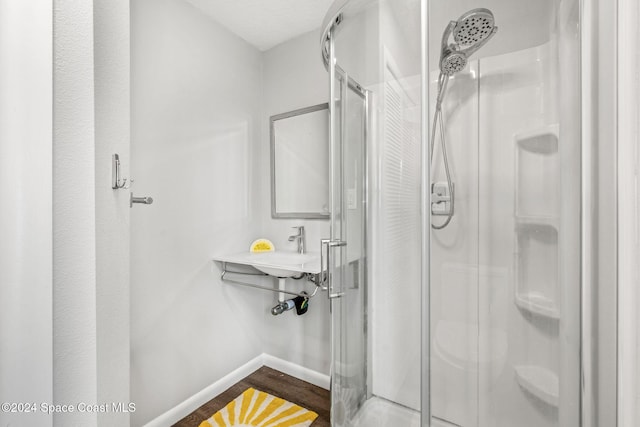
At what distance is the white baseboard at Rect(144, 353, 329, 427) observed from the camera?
59.3 inches

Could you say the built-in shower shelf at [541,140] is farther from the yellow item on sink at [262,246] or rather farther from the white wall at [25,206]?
the yellow item on sink at [262,246]

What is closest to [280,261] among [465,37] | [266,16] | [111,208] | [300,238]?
[300,238]

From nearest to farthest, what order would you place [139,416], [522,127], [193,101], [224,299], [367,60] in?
1. [522,127]
2. [367,60]
3. [139,416]
4. [193,101]
5. [224,299]

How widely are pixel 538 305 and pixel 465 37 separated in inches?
33.5

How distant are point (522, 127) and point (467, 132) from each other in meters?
0.16

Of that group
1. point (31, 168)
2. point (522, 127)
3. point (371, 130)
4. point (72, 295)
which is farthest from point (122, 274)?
point (522, 127)

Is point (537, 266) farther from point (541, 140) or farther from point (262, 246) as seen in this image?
point (262, 246)

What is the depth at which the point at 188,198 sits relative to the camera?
5.34 feet

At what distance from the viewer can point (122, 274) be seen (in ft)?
2.80

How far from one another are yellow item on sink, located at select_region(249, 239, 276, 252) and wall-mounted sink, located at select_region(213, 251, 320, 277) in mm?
40

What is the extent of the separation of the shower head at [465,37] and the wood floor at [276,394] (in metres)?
1.77

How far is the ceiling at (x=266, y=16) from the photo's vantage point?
163cm

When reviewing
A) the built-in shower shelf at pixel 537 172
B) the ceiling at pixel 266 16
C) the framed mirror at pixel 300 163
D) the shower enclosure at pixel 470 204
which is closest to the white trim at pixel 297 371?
the shower enclosure at pixel 470 204

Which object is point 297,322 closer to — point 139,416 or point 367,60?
point 139,416
